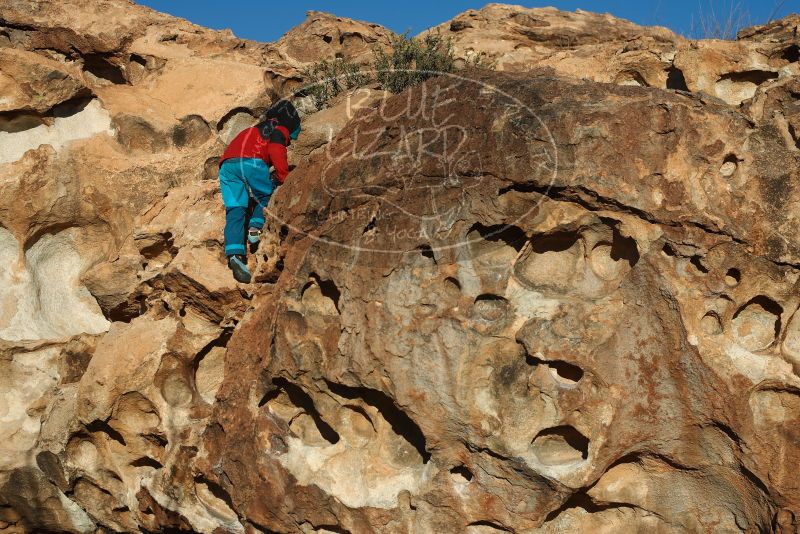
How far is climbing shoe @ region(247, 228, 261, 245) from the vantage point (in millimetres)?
4852

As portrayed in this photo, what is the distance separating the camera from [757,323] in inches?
139

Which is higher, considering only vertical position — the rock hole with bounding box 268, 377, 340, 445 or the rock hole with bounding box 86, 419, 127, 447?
the rock hole with bounding box 268, 377, 340, 445

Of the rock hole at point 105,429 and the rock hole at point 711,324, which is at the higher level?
the rock hole at point 711,324

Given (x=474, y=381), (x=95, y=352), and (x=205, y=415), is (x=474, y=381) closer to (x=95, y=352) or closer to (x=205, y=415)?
(x=205, y=415)

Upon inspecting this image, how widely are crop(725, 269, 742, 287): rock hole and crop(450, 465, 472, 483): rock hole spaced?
4.77ft

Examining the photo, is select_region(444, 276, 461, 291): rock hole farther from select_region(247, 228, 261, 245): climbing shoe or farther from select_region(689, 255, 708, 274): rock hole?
select_region(247, 228, 261, 245): climbing shoe

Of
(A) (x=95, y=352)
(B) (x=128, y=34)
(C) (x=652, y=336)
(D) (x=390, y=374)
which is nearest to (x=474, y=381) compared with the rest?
(D) (x=390, y=374)

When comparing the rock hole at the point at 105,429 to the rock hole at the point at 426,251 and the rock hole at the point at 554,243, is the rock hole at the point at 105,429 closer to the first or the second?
the rock hole at the point at 426,251

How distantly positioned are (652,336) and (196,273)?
2630 mm

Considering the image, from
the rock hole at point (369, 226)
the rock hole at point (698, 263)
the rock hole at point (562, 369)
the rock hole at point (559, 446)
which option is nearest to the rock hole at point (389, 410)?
the rock hole at point (559, 446)

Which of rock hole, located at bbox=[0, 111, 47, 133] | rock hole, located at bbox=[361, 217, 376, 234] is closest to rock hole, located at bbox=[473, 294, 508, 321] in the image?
rock hole, located at bbox=[361, 217, 376, 234]

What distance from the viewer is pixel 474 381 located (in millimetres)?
3586

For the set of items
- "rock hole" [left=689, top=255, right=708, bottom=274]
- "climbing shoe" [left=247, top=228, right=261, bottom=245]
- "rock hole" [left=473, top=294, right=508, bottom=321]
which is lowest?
"rock hole" [left=473, top=294, right=508, bottom=321]

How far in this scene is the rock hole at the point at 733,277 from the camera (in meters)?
3.50
